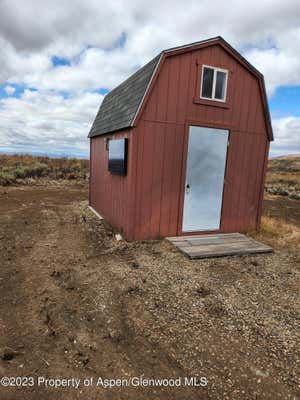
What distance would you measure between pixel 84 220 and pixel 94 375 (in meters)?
5.32

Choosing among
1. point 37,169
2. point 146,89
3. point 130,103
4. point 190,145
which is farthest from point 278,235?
point 37,169

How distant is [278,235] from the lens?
620 centimetres

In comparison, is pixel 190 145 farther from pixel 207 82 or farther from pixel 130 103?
pixel 130 103

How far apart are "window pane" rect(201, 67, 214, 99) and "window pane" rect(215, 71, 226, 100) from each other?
175mm

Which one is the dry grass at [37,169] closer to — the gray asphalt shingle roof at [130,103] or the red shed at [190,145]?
the gray asphalt shingle roof at [130,103]

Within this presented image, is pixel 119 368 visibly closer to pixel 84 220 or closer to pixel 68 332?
pixel 68 332

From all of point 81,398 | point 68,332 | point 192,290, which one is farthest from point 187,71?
point 81,398

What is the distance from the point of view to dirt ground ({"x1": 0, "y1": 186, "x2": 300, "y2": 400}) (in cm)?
207

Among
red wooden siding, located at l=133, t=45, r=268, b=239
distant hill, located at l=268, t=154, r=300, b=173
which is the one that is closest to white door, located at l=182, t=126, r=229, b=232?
red wooden siding, located at l=133, t=45, r=268, b=239

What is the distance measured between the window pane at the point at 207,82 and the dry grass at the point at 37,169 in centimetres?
1215

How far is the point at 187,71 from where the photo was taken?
16.9 feet

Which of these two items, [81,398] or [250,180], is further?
[250,180]

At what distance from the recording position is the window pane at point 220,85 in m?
5.45

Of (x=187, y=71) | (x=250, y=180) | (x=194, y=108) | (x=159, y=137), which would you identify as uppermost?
(x=187, y=71)
